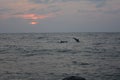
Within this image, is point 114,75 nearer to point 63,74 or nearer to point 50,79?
point 63,74

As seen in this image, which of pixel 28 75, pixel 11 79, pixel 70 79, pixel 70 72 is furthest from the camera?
pixel 70 72

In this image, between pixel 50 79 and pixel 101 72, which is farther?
pixel 101 72

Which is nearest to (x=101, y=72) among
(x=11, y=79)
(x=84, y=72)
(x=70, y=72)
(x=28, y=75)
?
(x=84, y=72)

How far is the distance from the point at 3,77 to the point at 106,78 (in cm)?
831

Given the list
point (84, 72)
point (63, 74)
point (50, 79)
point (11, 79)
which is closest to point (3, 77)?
point (11, 79)

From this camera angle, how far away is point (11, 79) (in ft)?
51.2

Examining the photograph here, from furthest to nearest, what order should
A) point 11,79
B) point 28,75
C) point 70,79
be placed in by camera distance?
point 28,75
point 11,79
point 70,79

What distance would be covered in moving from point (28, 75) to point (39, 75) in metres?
0.93

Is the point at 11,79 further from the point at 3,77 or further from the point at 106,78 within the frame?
the point at 106,78

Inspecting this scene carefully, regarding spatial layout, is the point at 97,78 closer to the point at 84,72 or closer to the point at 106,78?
the point at 106,78

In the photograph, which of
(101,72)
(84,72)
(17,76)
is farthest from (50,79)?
(101,72)

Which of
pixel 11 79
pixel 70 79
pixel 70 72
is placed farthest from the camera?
pixel 70 72

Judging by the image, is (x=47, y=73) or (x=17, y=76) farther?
(x=47, y=73)

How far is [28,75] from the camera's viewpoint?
17.0m
